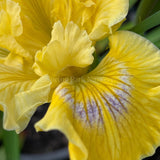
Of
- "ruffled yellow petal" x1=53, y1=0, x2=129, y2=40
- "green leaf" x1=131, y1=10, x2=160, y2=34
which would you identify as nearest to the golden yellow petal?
"ruffled yellow petal" x1=53, y1=0, x2=129, y2=40

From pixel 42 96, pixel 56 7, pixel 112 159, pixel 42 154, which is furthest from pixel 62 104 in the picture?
pixel 42 154

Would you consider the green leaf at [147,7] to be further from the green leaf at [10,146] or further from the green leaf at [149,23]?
the green leaf at [10,146]

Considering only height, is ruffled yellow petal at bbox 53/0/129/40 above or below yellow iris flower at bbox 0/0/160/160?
above

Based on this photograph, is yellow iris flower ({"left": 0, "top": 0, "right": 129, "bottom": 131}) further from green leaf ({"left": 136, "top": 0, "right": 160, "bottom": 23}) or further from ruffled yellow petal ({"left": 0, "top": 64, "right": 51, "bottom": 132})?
green leaf ({"left": 136, "top": 0, "right": 160, "bottom": 23})

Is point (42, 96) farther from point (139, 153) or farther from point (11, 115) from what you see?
point (139, 153)

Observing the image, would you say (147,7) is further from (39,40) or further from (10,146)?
(10,146)

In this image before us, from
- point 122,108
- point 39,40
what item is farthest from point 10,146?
point 122,108

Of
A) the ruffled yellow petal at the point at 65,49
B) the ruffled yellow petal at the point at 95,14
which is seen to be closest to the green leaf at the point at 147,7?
the ruffled yellow petal at the point at 95,14
